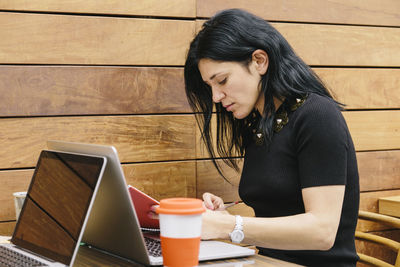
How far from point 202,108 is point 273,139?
411 millimetres

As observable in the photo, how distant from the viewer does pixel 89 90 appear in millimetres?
1967

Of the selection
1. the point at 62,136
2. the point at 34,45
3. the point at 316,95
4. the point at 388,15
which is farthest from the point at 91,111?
the point at 388,15

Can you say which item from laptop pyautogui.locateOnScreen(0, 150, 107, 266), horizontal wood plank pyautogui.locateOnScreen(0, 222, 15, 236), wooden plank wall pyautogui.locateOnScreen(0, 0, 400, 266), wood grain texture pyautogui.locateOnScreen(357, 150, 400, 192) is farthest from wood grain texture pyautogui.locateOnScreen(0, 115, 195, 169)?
wood grain texture pyautogui.locateOnScreen(357, 150, 400, 192)

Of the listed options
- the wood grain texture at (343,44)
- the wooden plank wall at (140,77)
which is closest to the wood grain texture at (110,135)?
the wooden plank wall at (140,77)

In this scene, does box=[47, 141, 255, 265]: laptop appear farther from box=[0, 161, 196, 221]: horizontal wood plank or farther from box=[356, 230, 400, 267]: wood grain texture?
box=[356, 230, 400, 267]: wood grain texture

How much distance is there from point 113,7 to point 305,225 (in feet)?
3.65

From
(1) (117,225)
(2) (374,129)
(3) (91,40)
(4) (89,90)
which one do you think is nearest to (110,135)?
(4) (89,90)

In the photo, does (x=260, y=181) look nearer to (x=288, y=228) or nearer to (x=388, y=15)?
(x=288, y=228)

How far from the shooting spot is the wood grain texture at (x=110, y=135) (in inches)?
74.2

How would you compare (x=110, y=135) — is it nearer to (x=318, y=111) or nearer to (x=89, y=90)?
(x=89, y=90)

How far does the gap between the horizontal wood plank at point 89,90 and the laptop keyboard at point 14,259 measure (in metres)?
0.67

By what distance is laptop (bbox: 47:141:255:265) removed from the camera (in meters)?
1.14

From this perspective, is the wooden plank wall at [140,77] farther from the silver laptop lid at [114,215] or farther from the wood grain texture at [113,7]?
the silver laptop lid at [114,215]

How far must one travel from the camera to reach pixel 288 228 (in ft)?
4.54
